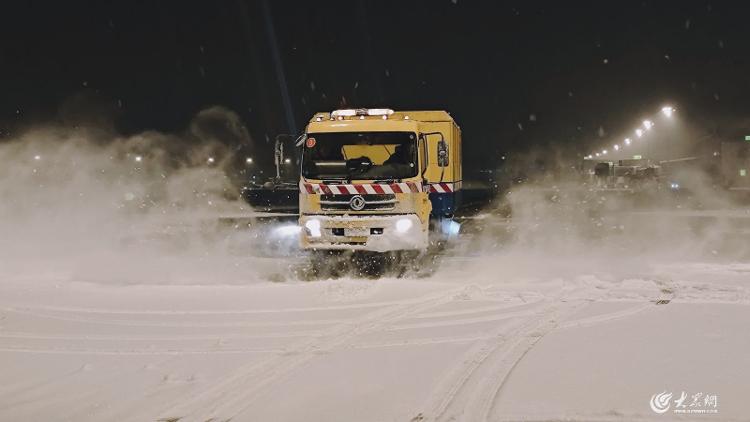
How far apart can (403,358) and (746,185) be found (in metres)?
72.7

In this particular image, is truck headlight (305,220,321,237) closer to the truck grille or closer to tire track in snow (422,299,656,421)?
the truck grille

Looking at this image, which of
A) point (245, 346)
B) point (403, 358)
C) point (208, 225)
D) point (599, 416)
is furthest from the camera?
point (208, 225)

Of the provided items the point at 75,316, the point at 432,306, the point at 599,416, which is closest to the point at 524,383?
the point at 599,416

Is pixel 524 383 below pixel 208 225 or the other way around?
the other way around

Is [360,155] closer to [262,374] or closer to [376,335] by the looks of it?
[376,335]

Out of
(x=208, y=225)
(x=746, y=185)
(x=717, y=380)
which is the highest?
(x=717, y=380)

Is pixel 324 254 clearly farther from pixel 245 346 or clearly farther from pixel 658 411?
pixel 658 411

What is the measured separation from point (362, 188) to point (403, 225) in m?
0.97

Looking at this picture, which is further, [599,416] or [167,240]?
[167,240]

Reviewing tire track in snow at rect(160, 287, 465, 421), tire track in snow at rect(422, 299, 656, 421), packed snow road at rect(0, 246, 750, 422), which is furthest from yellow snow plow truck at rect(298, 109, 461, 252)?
tire track in snow at rect(422, 299, 656, 421)

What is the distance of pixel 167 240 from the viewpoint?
771 inches

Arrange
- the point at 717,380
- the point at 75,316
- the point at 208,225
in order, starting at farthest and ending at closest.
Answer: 1. the point at 208,225
2. the point at 75,316
3. the point at 717,380

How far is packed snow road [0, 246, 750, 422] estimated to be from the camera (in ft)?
16.9

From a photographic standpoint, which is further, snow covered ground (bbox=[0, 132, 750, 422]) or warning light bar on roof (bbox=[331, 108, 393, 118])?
warning light bar on roof (bbox=[331, 108, 393, 118])
